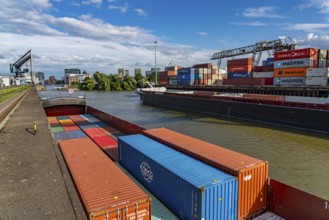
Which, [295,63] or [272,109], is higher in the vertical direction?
[295,63]

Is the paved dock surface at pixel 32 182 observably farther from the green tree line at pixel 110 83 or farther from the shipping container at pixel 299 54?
the green tree line at pixel 110 83

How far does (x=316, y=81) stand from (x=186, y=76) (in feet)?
162

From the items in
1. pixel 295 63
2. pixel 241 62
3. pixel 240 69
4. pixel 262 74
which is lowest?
pixel 262 74

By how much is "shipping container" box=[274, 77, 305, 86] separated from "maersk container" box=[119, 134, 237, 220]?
44764 mm

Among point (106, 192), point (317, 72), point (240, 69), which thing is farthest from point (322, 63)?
point (106, 192)

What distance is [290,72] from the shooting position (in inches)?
1935

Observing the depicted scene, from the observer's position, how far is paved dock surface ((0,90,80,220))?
6852 mm

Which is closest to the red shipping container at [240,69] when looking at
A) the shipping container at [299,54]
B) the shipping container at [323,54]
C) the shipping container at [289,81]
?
the shipping container at [289,81]

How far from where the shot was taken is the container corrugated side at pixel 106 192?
23.9 ft

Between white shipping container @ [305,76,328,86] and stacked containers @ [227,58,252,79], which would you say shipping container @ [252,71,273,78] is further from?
white shipping container @ [305,76,328,86]

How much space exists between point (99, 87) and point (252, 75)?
112210 mm

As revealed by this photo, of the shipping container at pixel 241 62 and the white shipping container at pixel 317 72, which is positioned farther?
the shipping container at pixel 241 62

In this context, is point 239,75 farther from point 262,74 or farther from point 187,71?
point 187,71

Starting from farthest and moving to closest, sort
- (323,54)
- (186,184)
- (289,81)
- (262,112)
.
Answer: (289,81)
(323,54)
(262,112)
(186,184)
